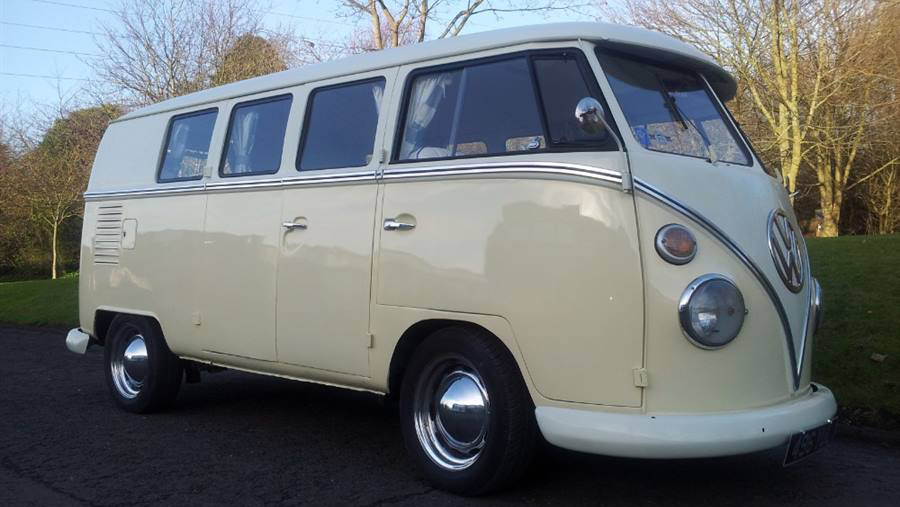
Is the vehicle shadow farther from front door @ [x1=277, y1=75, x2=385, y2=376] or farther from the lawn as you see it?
the lawn

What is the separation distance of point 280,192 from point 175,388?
7.48ft

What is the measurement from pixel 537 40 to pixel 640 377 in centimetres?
186

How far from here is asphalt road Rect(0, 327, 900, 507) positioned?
4.68 m

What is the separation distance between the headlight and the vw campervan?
1 centimetres

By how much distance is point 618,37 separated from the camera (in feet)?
14.9

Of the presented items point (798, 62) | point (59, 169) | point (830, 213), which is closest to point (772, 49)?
point (798, 62)

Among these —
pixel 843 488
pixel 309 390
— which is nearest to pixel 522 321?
pixel 843 488

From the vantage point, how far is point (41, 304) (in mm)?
18250

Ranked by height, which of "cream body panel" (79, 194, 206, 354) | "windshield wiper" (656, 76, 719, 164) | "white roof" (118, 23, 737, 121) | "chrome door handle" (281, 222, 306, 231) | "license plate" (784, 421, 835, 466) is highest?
"white roof" (118, 23, 737, 121)

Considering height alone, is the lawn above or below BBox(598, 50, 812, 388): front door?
below

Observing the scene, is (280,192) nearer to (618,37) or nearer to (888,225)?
(618,37)

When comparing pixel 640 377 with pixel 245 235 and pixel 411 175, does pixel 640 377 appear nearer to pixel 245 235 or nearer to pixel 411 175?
pixel 411 175

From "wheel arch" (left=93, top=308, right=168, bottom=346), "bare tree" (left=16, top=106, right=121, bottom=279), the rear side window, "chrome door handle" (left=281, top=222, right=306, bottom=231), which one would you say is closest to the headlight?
the rear side window

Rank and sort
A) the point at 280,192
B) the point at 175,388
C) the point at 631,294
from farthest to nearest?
the point at 175,388, the point at 280,192, the point at 631,294
